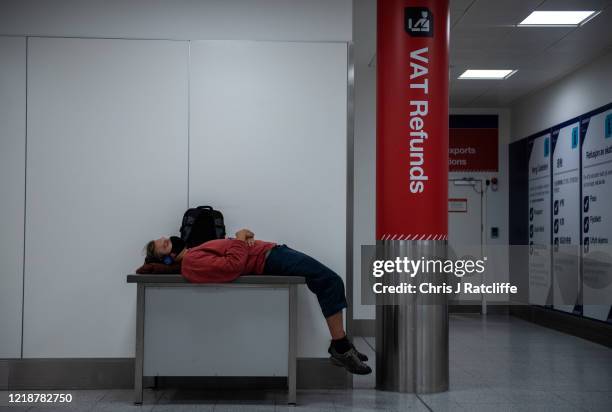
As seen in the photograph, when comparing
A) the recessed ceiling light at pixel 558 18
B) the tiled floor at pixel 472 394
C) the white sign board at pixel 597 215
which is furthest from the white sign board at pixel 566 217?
the recessed ceiling light at pixel 558 18

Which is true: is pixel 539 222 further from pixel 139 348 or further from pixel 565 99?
pixel 139 348

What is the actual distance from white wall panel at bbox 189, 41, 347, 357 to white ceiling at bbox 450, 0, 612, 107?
→ 70.3 inches

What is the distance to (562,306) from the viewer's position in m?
8.45

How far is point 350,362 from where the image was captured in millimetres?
4434

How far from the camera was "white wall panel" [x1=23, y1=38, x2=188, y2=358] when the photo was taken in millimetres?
4801

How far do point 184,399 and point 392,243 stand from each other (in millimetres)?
1719

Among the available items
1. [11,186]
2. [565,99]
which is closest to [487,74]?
[565,99]

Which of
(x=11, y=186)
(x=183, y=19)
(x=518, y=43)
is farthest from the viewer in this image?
(x=518, y=43)

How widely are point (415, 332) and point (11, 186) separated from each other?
299 centimetres

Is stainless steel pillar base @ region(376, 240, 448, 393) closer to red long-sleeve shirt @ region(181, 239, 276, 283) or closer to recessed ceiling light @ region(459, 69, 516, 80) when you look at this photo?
red long-sleeve shirt @ region(181, 239, 276, 283)

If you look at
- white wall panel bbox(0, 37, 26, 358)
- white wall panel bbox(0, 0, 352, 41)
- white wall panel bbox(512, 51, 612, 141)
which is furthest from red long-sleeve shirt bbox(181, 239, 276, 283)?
white wall panel bbox(512, 51, 612, 141)

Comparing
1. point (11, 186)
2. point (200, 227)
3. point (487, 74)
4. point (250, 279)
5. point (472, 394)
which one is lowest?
point (472, 394)

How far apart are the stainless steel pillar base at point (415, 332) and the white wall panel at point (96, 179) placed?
1610 millimetres

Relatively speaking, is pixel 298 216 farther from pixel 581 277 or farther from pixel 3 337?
pixel 581 277
